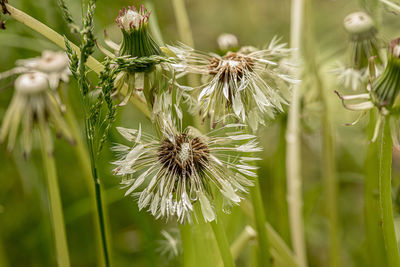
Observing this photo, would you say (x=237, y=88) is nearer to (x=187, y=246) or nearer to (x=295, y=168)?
(x=187, y=246)

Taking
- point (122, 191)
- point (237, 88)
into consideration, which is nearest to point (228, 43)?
point (237, 88)

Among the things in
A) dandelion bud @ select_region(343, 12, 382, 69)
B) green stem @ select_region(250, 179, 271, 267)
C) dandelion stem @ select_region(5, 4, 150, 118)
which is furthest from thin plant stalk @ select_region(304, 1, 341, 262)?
dandelion stem @ select_region(5, 4, 150, 118)

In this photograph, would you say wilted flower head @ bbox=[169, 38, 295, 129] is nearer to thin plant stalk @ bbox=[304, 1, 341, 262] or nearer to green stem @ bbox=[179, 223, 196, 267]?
green stem @ bbox=[179, 223, 196, 267]

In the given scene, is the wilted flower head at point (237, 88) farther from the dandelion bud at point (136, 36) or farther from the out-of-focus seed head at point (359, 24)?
the out-of-focus seed head at point (359, 24)

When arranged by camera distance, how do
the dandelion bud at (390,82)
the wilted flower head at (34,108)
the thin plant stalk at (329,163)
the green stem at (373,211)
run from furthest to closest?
1. the thin plant stalk at (329,163)
2. the green stem at (373,211)
3. the wilted flower head at (34,108)
4. the dandelion bud at (390,82)

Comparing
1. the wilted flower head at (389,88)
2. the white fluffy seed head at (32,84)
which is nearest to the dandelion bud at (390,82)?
the wilted flower head at (389,88)
